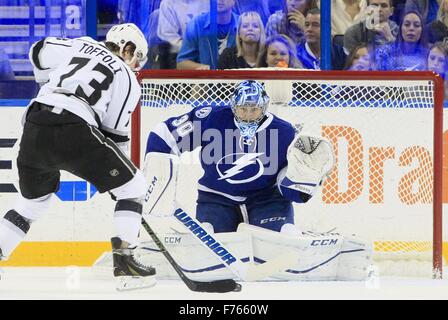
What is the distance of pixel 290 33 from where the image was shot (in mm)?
6969

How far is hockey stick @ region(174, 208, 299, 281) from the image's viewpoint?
5742mm

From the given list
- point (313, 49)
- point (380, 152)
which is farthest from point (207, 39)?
point (380, 152)

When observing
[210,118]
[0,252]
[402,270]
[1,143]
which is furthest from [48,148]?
[402,270]

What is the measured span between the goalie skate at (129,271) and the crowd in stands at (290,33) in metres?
1.76

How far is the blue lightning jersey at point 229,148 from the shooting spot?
5.84 metres

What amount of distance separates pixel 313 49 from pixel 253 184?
1.29 meters

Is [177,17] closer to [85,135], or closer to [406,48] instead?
[406,48]

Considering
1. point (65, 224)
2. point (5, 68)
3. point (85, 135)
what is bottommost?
point (65, 224)

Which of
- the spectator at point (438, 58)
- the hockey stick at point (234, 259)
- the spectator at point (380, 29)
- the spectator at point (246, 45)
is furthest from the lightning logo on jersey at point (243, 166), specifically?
the spectator at point (438, 58)

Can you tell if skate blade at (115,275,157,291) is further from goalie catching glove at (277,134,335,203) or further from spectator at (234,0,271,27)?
spectator at (234,0,271,27)

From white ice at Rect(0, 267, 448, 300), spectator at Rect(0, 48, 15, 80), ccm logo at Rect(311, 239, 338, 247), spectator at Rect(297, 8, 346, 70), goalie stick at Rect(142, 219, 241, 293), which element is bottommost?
white ice at Rect(0, 267, 448, 300)

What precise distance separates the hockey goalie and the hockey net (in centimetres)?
18

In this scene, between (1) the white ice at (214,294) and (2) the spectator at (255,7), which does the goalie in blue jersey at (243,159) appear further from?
(2) the spectator at (255,7)

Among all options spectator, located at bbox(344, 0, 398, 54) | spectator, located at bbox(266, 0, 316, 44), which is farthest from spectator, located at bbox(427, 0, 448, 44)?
spectator, located at bbox(266, 0, 316, 44)
